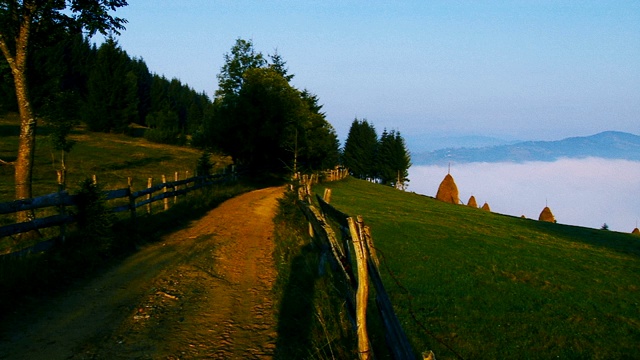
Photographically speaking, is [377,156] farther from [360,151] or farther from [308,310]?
[308,310]

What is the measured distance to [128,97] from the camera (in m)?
79.2

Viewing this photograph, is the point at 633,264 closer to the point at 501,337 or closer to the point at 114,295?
the point at 501,337

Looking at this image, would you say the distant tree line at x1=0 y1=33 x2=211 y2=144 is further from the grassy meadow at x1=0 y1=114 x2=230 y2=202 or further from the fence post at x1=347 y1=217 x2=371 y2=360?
the fence post at x1=347 y1=217 x2=371 y2=360

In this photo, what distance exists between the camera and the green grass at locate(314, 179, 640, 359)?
315 inches

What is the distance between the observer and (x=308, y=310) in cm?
727

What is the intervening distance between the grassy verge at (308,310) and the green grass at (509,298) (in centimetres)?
123

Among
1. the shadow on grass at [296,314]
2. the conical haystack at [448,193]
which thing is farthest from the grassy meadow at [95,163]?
the conical haystack at [448,193]

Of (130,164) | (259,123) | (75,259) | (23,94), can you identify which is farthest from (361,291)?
(130,164)

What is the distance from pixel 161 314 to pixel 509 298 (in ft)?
30.5

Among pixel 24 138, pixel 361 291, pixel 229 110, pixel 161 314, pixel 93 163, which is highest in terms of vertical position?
pixel 229 110

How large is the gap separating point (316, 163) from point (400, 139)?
4415 centimetres

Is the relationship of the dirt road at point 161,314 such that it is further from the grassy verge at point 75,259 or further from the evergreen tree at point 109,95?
the evergreen tree at point 109,95

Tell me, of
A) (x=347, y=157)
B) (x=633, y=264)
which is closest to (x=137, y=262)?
(x=633, y=264)

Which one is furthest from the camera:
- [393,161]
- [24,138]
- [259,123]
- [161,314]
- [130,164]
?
[393,161]
